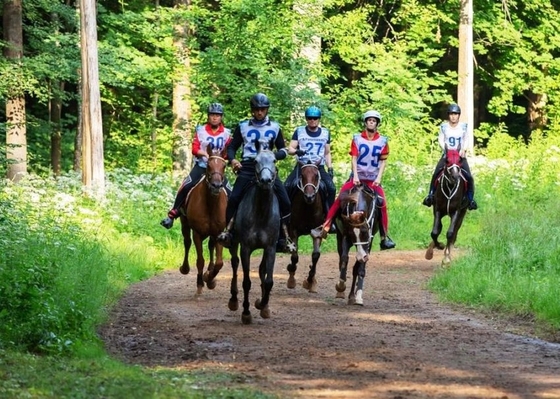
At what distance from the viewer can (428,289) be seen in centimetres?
1734

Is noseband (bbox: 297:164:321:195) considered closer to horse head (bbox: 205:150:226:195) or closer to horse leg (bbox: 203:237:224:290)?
horse leg (bbox: 203:237:224:290)

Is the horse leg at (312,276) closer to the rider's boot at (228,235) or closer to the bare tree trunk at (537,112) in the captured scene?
the rider's boot at (228,235)

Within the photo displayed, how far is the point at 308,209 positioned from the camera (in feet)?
55.1

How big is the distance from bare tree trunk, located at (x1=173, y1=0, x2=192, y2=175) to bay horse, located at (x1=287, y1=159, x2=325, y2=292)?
32.9 ft

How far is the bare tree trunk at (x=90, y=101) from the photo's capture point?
2434 centimetres

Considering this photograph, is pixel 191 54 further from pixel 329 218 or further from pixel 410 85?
pixel 329 218

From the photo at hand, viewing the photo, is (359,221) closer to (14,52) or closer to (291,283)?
(291,283)

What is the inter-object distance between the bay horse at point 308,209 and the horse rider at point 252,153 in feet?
7.49

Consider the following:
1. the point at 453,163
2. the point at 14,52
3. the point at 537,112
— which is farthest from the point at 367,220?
the point at 537,112

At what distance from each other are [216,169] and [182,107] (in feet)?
56.9

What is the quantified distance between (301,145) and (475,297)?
3.49m

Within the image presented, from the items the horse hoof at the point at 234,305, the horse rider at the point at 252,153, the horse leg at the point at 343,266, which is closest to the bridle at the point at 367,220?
the horse leg at the point at 343,266

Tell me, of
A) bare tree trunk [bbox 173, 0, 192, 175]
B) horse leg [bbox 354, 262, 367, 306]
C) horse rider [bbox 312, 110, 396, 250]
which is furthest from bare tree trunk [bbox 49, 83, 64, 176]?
horse leg [bbox 354, 262, 367, 306]

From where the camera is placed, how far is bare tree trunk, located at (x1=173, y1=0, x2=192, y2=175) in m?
27.9
